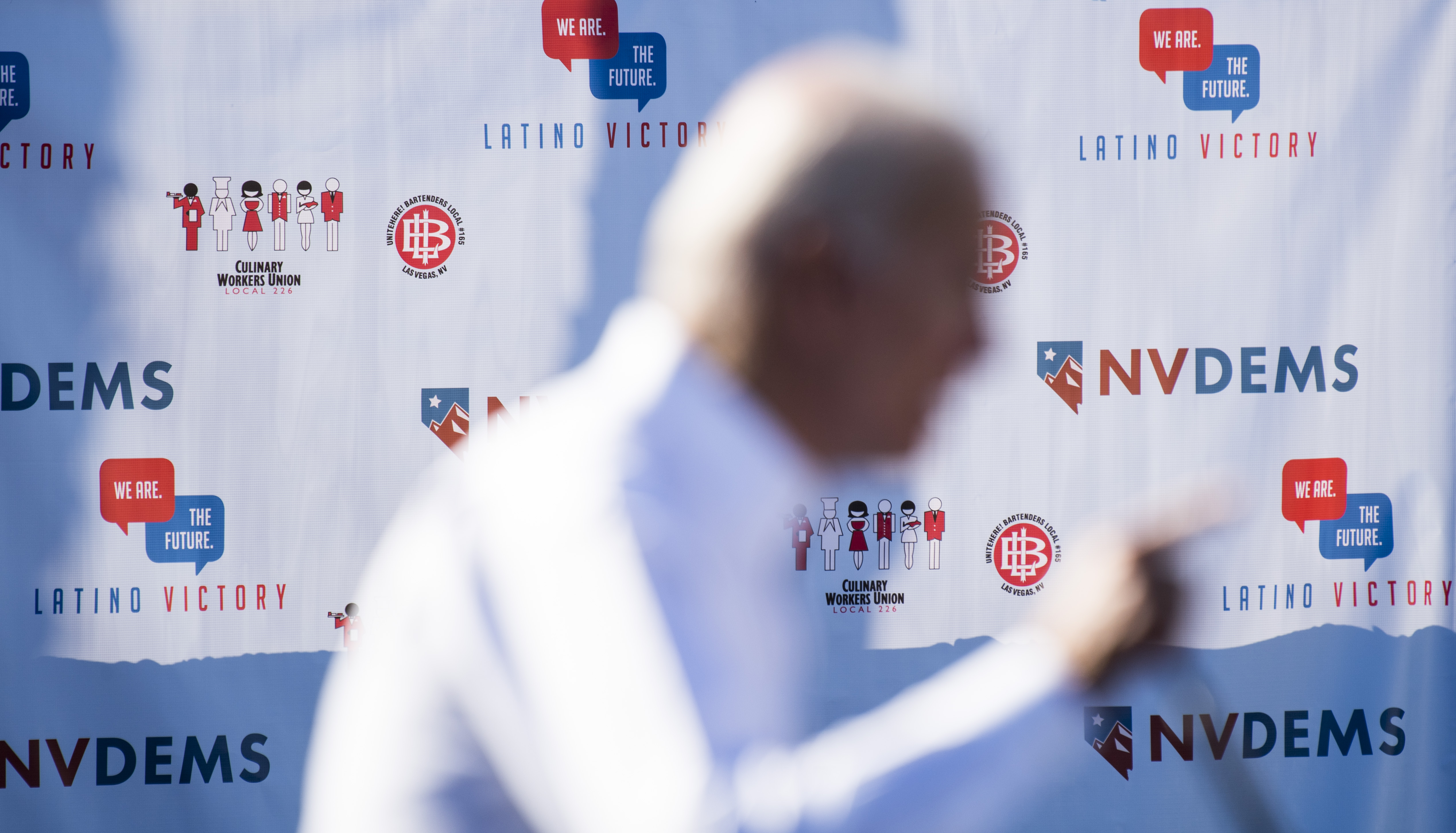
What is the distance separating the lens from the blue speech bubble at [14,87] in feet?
6.67

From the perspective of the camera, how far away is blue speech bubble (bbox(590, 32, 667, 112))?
2.06 m

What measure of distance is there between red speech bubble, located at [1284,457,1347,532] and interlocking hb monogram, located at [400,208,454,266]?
1796 millimetres

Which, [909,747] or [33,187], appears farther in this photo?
[33,187]

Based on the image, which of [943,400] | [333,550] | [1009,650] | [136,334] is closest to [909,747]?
[1009,650]

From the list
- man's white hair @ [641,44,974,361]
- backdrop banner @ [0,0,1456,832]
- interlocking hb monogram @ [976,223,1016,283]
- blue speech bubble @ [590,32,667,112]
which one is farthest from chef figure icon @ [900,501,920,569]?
man's white hair @ [641,44,974,361]

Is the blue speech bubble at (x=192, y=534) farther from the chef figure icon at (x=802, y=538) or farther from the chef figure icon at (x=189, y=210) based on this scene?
the chef figure icon at (x=802, y=538)

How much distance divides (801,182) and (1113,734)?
1962 millimetres

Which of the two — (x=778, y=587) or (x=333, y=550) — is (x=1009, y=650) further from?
(x=333, y=550)

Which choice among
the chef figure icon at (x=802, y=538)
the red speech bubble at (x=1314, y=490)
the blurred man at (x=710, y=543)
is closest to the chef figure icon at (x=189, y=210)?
the chef figure icon at (x=802, y=538)

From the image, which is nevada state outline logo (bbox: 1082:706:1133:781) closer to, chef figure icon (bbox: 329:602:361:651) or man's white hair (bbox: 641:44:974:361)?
chef figure icon (bbox: 329:602:361:651)

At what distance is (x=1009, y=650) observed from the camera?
62 centimetres

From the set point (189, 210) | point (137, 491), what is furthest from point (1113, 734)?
point (189, 210)

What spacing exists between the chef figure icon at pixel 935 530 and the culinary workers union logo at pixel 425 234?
1093mm

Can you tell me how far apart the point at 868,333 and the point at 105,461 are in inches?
77.8
